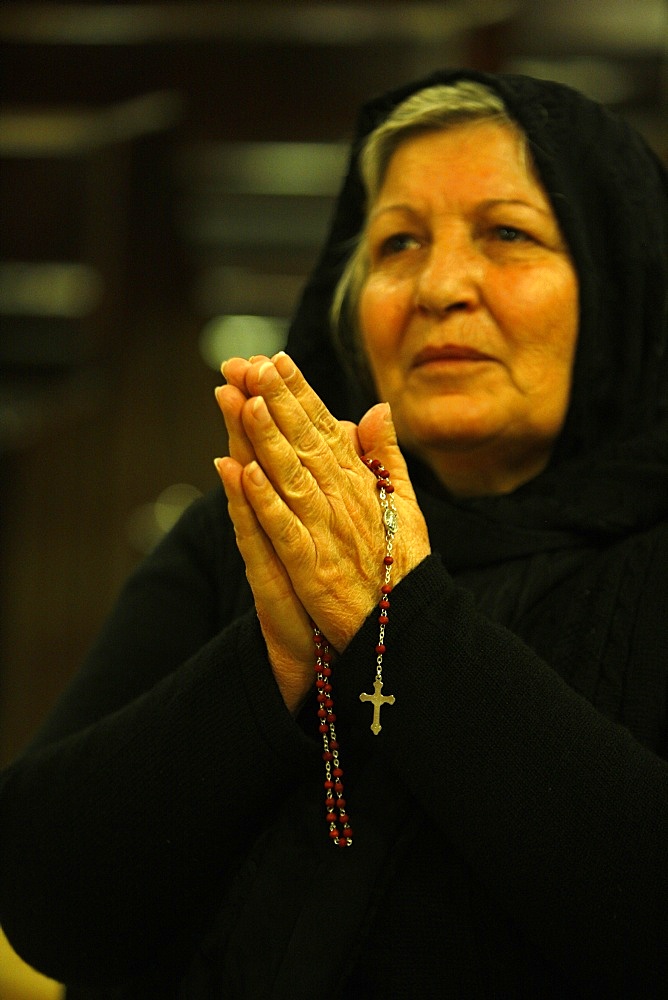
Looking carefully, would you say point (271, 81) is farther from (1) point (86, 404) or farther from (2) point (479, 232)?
(2) point (479, 232)

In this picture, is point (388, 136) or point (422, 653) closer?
point (422, 653)

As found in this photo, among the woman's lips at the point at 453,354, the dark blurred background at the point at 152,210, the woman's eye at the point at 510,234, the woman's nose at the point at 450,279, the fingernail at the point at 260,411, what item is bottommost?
the dark blurred background at the point at 152,210

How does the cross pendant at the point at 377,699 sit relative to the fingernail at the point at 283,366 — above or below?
below

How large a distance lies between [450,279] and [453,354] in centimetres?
9

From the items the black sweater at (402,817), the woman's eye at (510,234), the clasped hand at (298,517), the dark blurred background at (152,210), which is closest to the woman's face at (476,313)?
the woman's eye at (510,234)

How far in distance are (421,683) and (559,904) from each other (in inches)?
A: 8.9

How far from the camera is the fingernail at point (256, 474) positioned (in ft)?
3.10

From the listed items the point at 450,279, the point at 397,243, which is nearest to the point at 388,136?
the point at 397,243

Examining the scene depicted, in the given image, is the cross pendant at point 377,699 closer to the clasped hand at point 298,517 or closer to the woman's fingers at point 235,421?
the clasped hand at point 298,517

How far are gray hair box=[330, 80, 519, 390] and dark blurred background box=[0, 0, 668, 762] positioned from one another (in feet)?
7.30

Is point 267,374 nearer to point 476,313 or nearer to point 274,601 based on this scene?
point 274,601

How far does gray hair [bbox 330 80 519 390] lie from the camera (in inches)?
53.4

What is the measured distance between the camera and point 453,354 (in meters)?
1.30

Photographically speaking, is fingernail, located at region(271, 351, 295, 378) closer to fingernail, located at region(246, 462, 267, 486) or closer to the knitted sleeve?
fingernail, located at region(246, 462, 267, 486)
